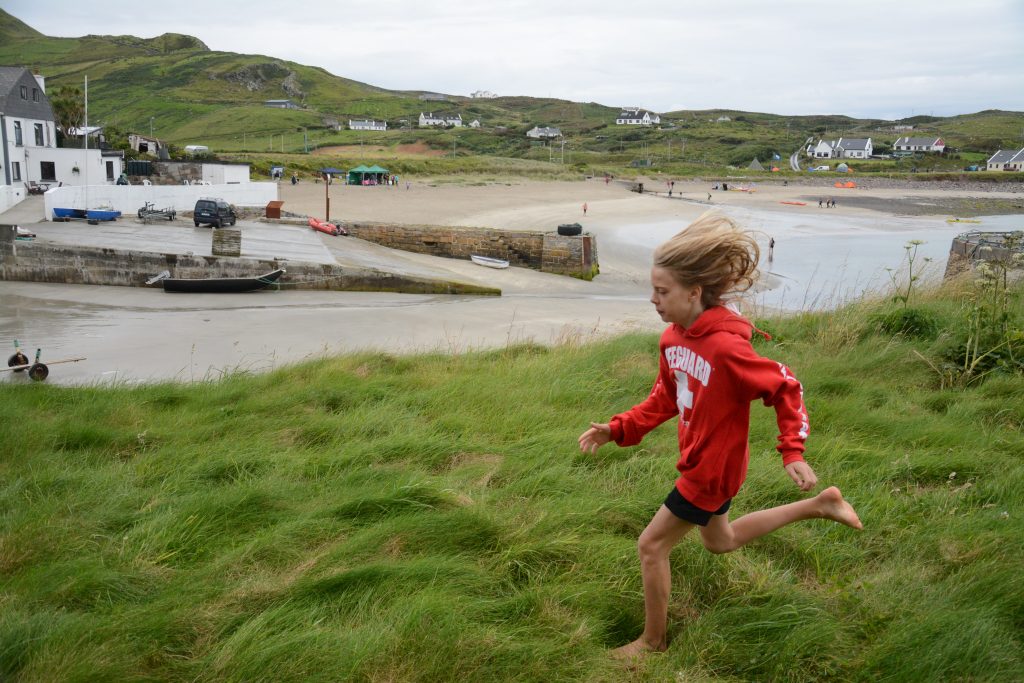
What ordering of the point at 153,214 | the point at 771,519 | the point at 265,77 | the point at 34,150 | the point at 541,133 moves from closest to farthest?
the point at 771,519 < the point at 153,214 < the point at 34,150 < the point at 541,133 < the point at 265,77

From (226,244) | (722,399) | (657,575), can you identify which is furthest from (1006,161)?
(657,575)

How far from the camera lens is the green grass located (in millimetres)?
2533

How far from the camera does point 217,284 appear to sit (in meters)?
19.4

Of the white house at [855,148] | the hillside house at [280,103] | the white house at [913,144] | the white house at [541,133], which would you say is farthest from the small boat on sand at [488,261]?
the hillside house at [280,103]

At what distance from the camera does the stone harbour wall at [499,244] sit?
2473cm

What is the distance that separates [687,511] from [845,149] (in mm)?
147346

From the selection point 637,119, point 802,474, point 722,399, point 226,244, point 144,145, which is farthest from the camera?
point 637,119

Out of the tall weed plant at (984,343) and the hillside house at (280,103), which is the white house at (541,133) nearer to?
the hillside house at (280,103)

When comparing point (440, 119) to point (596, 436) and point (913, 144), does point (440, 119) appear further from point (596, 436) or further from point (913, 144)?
point (596, 436)

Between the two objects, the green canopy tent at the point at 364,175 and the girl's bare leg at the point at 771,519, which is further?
the green canopy tent at the point at 364,175

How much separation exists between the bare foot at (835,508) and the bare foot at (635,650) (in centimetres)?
75

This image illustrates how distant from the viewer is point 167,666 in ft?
8.11

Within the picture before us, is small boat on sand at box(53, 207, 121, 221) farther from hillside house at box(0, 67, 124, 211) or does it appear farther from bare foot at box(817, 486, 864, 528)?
bare foot at box(817, 486, 864, 528)

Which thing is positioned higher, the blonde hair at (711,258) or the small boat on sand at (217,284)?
the blonde hair at (711,258)
